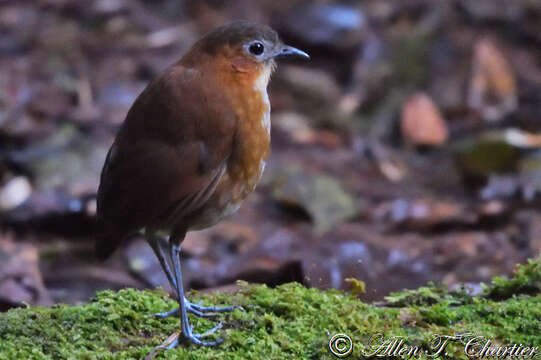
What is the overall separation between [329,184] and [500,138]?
1747 mm

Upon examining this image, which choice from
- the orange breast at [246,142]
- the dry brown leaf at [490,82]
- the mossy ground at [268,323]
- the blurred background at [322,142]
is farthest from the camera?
the dry brown leaf at [490,82]

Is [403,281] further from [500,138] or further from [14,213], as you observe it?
[14,213]

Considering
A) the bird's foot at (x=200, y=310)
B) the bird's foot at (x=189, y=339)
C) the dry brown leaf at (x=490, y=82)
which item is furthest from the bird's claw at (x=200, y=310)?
the dry brown leaf at (x=490, y=82)

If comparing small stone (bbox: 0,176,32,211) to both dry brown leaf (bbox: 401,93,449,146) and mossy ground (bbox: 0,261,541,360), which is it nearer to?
mossy ground (bbox: 0,261,541,360)

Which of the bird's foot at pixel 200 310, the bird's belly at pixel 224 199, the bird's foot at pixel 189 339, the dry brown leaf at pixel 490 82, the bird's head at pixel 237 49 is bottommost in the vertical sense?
the bird's foot at pixel 189 339

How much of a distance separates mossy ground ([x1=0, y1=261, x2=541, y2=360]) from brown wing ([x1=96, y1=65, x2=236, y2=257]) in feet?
1.31

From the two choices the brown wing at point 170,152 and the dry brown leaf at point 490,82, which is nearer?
the brown wing at point 170,152

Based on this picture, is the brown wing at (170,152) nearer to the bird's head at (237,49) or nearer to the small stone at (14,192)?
the bird's head at (237,49)

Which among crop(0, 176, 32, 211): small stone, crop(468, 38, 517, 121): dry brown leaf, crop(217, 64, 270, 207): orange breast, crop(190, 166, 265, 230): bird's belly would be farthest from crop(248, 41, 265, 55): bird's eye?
crop(468, 38, 517, 121): dry brown leaf

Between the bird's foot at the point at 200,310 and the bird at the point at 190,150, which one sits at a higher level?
the bird at the point at 190,150

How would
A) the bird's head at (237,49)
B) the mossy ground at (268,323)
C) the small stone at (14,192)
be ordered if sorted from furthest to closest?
the small stone at (14,192), the bird's head at (237,49), the mossy ground at (268,323)

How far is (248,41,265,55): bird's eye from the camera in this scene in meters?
3.33

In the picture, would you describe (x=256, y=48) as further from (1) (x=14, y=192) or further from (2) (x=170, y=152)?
(1) (x=14, y=192)

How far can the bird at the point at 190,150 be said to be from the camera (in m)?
3.08
